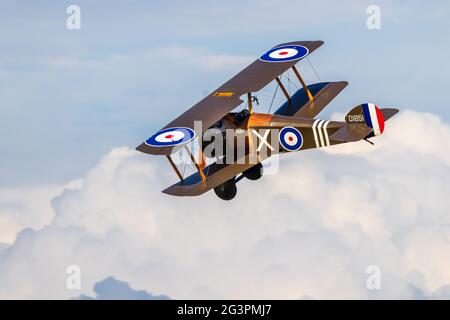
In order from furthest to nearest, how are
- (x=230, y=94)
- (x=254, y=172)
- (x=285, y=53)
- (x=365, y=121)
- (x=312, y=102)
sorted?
(x=285, y=53), (x=312, y=102), (x=254, y=172), (x=230, y=94), (x=365, y=121)

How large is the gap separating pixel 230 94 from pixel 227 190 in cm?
304

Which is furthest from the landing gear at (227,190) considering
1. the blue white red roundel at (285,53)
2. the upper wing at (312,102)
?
the blue white red roundel at (285,53)

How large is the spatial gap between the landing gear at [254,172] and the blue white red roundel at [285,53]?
4248 mm

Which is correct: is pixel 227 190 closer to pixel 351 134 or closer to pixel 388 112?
pixel 351 134

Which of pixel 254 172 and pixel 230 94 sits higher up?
pixel 230 94

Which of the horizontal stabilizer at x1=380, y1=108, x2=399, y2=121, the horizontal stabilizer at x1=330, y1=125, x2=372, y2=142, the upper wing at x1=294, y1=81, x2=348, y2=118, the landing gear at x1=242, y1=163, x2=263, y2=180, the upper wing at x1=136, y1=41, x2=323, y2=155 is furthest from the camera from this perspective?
the upper wing at x1=294, y1=81, x2=348, y2=118

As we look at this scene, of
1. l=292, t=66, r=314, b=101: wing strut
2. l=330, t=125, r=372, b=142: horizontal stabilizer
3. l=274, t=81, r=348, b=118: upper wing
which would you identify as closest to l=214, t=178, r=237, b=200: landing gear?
l=330, t=125, r=372, b=142: horizontal stabilizer

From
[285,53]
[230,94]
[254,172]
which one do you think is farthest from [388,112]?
[230,94]

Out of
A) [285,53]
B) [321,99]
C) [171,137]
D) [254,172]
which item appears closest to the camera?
[171,137]

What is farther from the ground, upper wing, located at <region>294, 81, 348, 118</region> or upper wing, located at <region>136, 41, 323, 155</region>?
upper wing, located at <region>136, 41, 323, 155</region>

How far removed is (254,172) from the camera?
43.4 meters

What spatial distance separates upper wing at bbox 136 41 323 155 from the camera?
41.3 metres

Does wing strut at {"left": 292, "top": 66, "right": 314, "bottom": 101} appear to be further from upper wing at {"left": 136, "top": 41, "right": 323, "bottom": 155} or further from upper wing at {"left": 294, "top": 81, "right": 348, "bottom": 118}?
upper wing at {"left": 136, "top": 41, "right": 323, "bottom": 155}

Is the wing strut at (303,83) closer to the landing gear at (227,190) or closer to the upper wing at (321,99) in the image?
the upper wing at (321,99)
